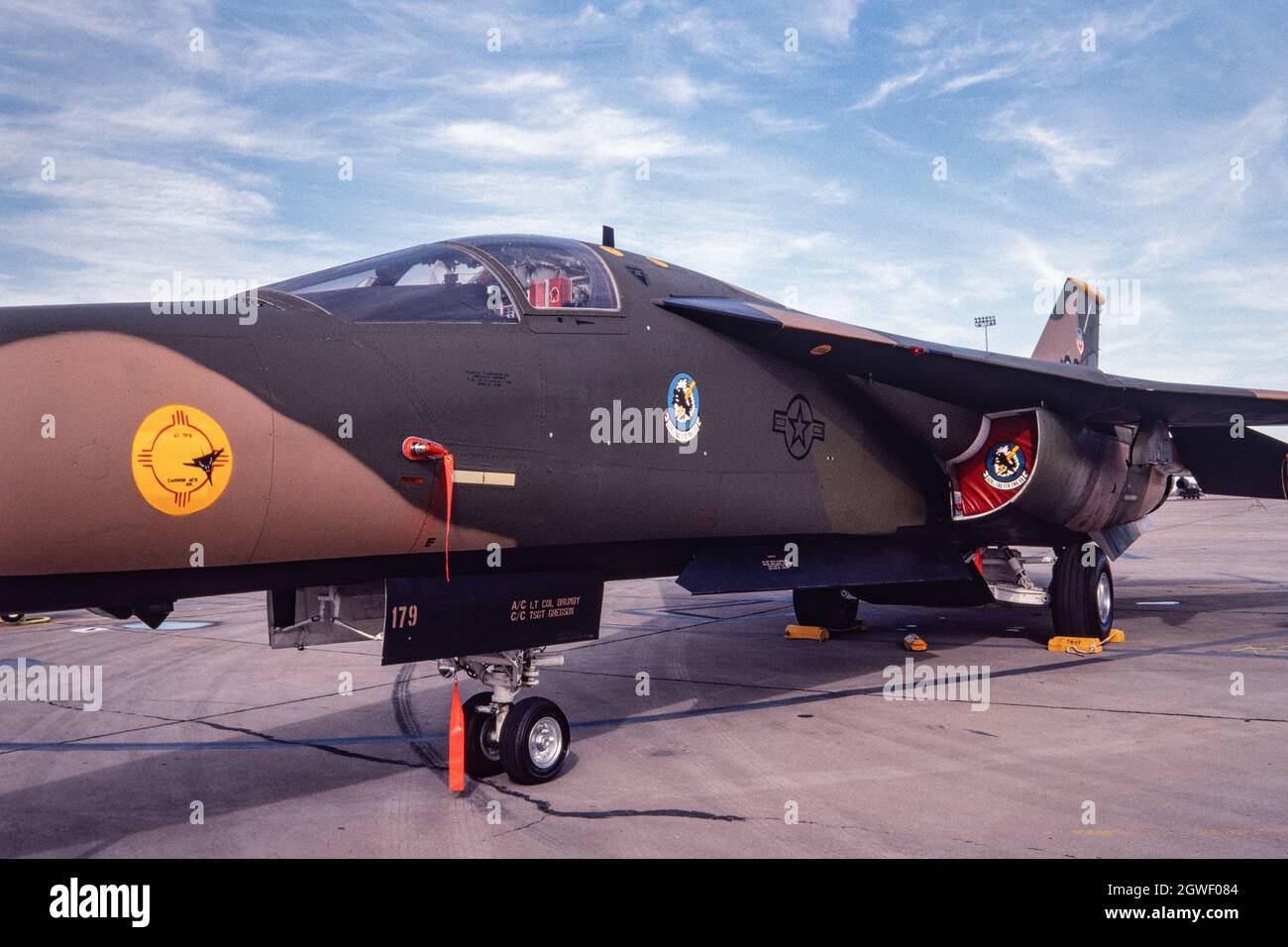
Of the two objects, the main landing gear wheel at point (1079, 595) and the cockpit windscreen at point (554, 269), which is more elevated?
the cockpit windscreen at point (554, 269)

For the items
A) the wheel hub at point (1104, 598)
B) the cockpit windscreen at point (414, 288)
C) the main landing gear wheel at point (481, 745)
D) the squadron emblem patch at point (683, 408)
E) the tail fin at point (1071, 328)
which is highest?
the tail fin at point (1071, 328)

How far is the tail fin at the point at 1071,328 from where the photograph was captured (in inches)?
585

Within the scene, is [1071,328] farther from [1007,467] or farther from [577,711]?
[577,711]

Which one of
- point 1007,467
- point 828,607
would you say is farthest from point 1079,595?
point 828,607

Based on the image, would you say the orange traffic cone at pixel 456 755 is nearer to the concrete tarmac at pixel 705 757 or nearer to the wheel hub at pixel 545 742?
the concrete tarmac at pixel 705 757

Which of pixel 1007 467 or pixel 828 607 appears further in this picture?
pixel 828 607

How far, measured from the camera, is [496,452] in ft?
16.7

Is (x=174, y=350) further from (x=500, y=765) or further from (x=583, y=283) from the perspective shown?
(x=500, y=765)

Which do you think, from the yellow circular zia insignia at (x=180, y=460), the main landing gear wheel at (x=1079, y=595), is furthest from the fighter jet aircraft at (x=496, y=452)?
the main landing gear wheel at (x=1079, y=595)

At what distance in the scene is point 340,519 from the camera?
14.6ft

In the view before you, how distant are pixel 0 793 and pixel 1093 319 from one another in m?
15.3

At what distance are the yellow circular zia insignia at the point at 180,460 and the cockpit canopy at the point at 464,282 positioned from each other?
1071 mm

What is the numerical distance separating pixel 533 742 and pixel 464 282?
262 cm

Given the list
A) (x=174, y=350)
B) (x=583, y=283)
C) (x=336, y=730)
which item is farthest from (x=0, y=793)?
(x=583, y=283)
